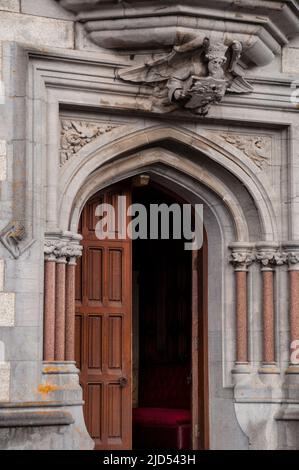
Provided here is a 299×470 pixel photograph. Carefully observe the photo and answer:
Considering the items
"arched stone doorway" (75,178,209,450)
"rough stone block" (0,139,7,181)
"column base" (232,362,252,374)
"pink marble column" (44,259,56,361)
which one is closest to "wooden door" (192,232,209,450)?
"arched stone doorway" (75,178,209,450)

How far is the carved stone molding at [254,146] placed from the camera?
1030cm

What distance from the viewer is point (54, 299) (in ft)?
30.3

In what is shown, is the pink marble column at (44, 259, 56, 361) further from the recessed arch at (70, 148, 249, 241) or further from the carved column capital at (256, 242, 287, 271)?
the carved column capital at (256, 242, 287, 271)

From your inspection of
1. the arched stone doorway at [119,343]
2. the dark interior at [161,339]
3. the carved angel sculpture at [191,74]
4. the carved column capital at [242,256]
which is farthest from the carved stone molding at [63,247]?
the dark interior at [161,339]

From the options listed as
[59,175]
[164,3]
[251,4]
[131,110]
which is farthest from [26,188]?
[251,4]

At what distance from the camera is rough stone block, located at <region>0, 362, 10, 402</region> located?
8836mm

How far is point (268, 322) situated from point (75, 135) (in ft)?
8.17

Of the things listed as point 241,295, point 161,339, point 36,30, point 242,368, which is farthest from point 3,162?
point 161,339

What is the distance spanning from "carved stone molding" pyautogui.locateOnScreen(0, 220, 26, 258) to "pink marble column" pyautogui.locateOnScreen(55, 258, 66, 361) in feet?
1.47

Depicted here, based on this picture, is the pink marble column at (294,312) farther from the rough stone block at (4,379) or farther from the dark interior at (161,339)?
the rough stone block at (4,379)

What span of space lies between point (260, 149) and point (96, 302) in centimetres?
211

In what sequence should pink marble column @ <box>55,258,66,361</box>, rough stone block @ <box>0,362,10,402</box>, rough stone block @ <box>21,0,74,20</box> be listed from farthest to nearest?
rough stone block @ <box>21,0,74,20</box>, pink marble column @ <box>55,258,66,361</box>, rough stone block @ <box>0,362,10,402</box>

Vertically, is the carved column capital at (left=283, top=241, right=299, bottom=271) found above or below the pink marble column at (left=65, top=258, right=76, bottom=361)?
above

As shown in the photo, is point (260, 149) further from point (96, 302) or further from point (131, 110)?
point (96, 302)
